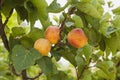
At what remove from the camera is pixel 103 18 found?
0.94 m

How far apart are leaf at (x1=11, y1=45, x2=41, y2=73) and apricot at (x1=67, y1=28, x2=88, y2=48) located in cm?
10

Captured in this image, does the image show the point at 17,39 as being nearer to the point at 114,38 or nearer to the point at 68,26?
the point at 68,26

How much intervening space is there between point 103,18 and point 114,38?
2.9 inches

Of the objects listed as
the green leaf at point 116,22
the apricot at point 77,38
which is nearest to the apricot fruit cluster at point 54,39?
the apricot at point 77,38

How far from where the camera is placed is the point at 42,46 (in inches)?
34.6

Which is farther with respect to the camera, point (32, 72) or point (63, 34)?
point (32, 72)

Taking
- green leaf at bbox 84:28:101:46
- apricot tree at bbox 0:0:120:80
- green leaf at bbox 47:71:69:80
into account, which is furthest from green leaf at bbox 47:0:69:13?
green leaf at bbox 47:71:69:80

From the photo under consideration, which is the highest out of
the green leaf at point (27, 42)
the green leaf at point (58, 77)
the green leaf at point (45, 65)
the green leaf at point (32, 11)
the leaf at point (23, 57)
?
the green leaf at point (32, 11)

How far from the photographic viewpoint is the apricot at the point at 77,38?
90cm

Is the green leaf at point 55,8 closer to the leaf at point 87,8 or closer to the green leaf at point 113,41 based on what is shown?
the leaf at point 87,8

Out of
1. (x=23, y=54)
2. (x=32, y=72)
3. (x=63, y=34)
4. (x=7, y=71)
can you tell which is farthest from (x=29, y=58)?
(x=32, y=72)

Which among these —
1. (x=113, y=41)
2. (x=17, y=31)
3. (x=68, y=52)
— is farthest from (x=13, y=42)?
(x=113, y=41)

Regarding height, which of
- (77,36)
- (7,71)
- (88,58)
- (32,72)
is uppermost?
(77,36)

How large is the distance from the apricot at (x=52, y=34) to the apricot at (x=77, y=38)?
0.03m
